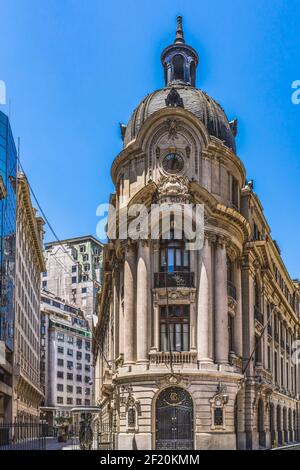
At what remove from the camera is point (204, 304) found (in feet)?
152

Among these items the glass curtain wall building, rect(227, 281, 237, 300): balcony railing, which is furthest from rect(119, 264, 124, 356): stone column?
the glass curtain wall building

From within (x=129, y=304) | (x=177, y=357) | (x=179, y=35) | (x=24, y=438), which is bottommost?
(x=24, y=438)

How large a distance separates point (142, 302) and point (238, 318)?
8.65 meters

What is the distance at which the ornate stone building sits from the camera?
148 feet

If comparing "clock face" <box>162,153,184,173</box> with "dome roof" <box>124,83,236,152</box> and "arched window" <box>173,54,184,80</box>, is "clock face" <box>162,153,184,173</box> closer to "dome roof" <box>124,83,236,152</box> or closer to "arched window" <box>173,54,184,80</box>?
"dome roof" <box>124,83,236,152</box>

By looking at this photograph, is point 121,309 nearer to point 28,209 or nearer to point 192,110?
point 192,110

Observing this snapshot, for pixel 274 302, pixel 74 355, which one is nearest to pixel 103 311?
pixel 274 302

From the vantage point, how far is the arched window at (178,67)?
56844 mm

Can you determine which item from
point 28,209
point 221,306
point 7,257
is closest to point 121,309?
point 221,306

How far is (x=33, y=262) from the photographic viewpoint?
106m

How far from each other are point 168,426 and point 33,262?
64775 mm

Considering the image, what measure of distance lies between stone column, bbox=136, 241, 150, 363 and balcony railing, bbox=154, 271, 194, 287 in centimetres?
85

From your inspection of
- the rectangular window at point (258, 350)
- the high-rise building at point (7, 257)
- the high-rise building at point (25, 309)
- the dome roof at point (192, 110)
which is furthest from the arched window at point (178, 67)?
the high-rise building at point (25, 309)

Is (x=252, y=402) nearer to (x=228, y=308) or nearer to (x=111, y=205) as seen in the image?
(x=228, y=308)
